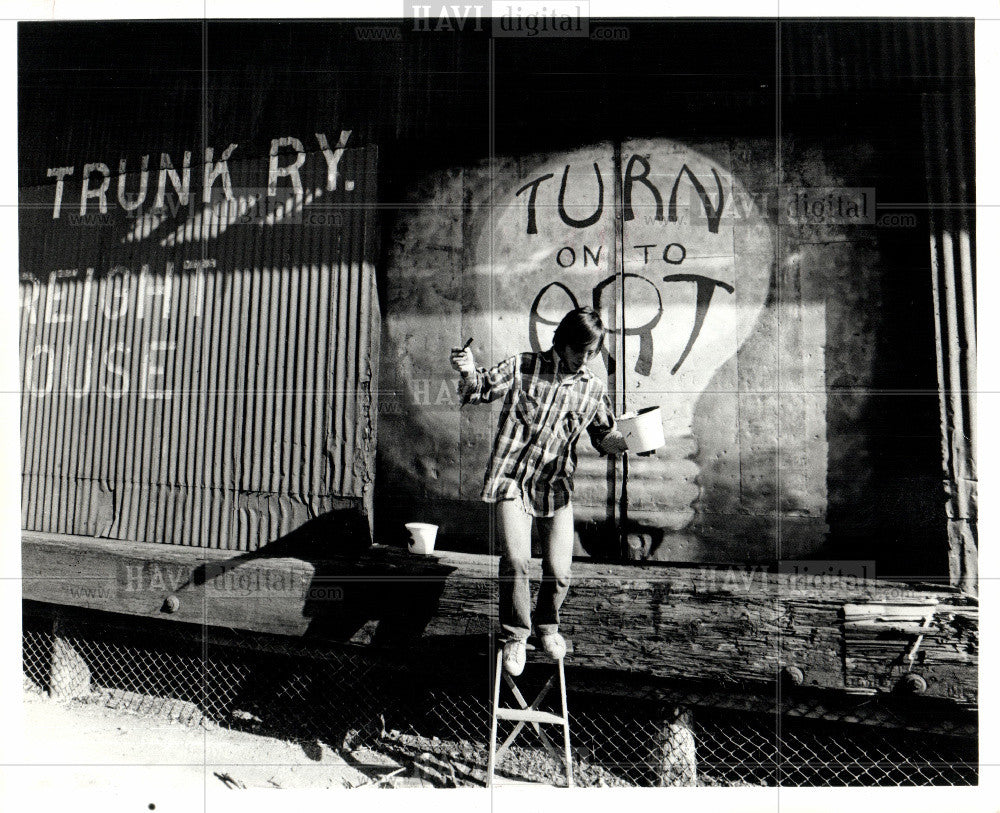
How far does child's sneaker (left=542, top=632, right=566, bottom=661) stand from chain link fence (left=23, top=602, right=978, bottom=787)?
39 centimetres

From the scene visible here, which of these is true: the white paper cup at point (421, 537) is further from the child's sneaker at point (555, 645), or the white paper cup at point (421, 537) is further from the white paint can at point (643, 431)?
the white paint can at point (643, 431)

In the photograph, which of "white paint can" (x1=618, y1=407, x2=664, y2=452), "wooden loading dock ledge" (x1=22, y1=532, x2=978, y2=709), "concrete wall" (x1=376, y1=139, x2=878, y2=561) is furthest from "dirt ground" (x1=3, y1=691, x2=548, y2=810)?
"white paint can" (x1=618, y1=407, x2=664, y2=452)

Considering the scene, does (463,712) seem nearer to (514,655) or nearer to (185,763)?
(514,655)

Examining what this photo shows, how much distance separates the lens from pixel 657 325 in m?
4.92

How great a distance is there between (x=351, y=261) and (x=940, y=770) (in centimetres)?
500

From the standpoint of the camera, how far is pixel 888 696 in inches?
158

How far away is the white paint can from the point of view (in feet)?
13.2

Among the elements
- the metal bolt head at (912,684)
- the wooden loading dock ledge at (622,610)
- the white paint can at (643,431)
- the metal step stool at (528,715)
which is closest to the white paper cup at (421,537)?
the wooden loading dock ledge at (622,610)

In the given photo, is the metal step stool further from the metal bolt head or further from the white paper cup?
the metal bolt head

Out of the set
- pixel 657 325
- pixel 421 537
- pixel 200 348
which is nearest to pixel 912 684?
pixel 657 325

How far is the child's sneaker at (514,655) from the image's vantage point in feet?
13.1

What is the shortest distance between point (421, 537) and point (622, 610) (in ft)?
4.62

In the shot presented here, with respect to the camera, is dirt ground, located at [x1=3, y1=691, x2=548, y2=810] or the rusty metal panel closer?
dirt ground, located at [x1=3, y1=691, x2=548, y2=810]

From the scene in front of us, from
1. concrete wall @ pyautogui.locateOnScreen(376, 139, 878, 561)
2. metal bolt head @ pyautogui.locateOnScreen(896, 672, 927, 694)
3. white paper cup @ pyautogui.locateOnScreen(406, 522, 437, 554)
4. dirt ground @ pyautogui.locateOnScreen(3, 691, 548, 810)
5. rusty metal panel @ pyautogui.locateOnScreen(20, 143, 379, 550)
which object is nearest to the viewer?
metal bolt head @ pyautogui.locateOnScreen(896, 672, 927, 694)
